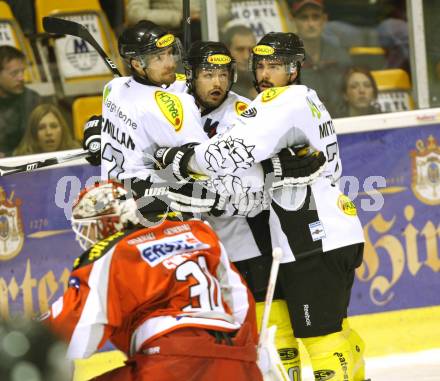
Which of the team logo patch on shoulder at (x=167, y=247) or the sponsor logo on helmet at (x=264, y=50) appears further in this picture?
the sponsor logo on helmet at (x=264, y=50)

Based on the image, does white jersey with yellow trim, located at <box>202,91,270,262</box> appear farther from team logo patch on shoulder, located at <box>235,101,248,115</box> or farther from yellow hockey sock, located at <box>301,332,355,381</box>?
yellow hockey sock, located at <box>301,332,355,381</box>

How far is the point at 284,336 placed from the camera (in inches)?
157

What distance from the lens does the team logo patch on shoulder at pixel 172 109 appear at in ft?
12.4

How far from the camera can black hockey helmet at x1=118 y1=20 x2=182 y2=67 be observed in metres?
3.91

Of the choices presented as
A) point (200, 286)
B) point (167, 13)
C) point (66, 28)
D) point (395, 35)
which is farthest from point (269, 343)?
point (395, 35)

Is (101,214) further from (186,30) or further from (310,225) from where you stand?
(186,30)

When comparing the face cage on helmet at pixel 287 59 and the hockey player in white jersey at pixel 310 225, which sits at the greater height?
the face cage on helmet at pixel 287 59

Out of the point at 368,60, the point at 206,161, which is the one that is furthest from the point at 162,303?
the point at 368,60

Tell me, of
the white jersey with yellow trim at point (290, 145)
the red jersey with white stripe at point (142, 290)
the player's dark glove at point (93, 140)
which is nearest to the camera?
the red jersey with white stripe at point (142, 290)

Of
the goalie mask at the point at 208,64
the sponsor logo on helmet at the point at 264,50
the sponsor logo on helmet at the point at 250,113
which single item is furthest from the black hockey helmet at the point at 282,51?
the sponsor logo on helmet at the point at 250,113

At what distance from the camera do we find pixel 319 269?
3832 mm

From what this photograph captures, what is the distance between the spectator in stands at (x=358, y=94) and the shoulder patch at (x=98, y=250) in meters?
2.77

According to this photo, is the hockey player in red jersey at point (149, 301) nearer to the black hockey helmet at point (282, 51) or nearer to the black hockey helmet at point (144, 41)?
the black hockey helmet at point (144, 41)

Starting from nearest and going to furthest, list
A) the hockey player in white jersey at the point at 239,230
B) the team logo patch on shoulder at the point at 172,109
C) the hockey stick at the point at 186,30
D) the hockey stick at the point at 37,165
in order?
the team logo patch on shoulder at the point at 172,109
the hockey player in white jersey at the point at 239,230
the hockey stick at the point at 37,165
the hockey stick at the point at 186,30
